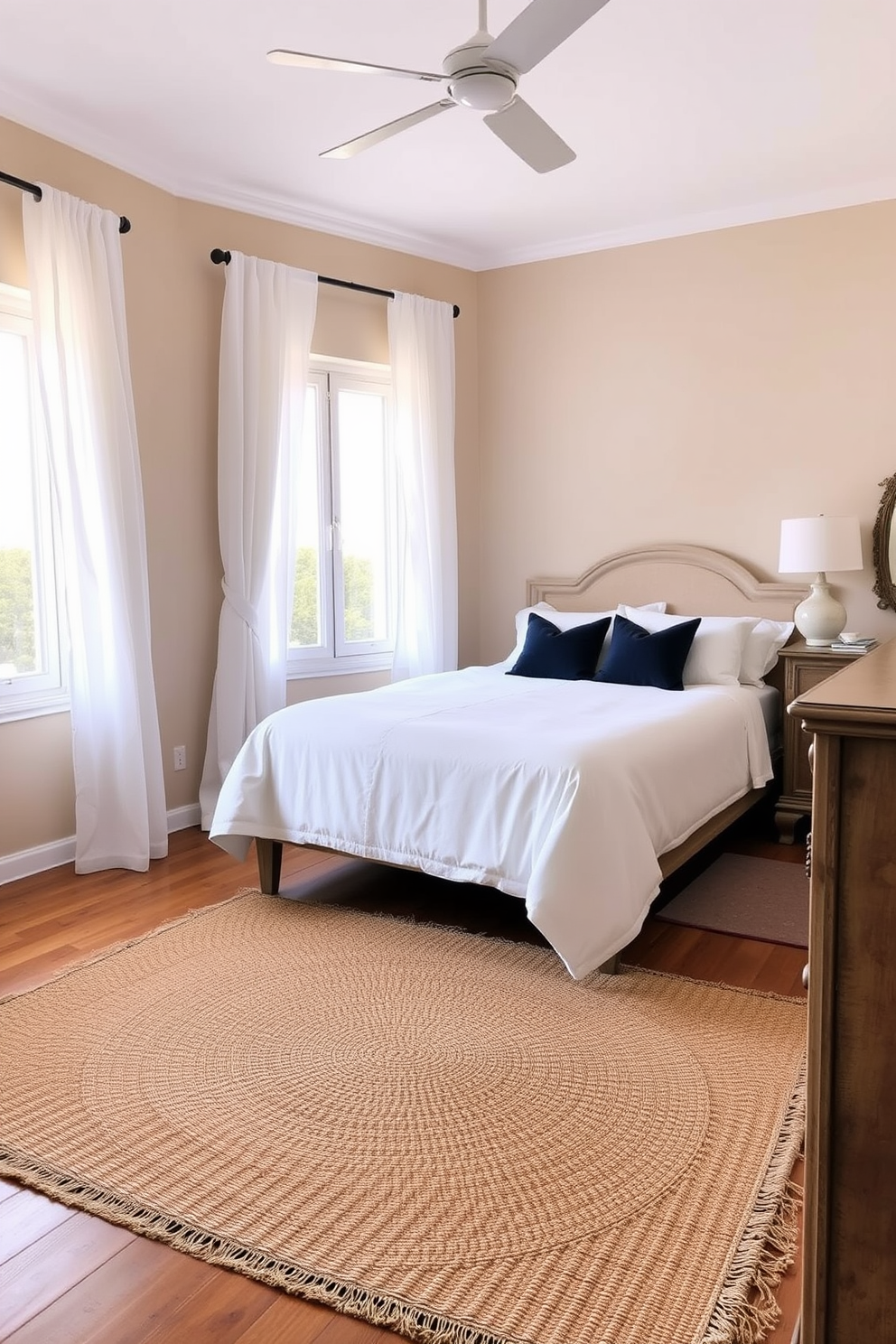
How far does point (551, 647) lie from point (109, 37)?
9.22ft

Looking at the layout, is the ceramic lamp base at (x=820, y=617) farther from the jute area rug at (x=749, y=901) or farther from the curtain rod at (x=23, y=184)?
the curtain rod at (x=23, y=184)

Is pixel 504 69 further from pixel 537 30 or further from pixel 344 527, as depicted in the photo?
pixel 344 527

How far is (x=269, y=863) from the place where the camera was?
143 inches

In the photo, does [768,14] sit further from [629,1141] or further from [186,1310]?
[186,1310]

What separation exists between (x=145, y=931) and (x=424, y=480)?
113 inches

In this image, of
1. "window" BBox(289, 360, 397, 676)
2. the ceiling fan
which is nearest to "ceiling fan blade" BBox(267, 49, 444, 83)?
the ceiling fan

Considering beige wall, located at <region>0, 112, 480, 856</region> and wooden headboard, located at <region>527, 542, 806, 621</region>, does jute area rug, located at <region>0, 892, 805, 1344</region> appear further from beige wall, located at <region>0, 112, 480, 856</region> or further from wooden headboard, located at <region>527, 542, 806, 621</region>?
wooden headboard, located at <region>527, 542, 806, 621</region>

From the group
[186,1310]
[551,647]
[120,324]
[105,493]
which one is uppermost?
[120,324]

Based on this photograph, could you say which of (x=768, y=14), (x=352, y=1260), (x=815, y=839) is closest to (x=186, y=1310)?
(x=352, y=1260)

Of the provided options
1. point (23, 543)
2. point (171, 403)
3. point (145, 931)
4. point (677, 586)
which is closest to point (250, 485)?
point (171, 403)

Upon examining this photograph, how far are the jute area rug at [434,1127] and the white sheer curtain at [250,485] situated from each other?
156cm

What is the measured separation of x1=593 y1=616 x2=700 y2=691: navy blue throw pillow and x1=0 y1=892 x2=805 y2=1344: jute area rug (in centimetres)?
158

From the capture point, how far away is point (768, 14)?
3.03 m

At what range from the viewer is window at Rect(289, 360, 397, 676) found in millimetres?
5094
